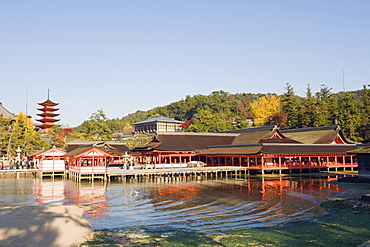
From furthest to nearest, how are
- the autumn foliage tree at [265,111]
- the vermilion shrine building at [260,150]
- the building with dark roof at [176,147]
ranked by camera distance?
the autumn foliage tree at [265,111] < the building with dark roof at [176,147] < the vermilion shrine building at [260,150]

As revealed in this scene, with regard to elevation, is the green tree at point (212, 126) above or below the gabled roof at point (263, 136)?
above

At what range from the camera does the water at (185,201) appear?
57.4 feet

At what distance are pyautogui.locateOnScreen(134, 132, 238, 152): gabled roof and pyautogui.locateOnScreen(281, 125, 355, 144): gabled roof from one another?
10.5 m

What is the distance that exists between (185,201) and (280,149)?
2040 centimetres

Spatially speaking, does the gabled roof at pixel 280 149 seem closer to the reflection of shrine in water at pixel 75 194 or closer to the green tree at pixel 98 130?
the reflection of shrine in water at pixel 75 194

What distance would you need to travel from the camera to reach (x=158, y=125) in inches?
3676

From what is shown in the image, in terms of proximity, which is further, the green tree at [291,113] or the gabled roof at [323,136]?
the green tree at [291,113]

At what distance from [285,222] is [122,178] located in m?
24.3

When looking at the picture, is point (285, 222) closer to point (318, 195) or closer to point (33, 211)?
point (318, 195)

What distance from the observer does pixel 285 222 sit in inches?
655

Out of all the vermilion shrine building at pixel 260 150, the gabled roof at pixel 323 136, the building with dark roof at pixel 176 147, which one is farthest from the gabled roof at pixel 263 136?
the gabled roof at pixel 323 136

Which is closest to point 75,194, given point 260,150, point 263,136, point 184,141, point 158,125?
point 260,150

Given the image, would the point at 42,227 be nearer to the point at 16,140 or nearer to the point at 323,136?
the point at 323,136

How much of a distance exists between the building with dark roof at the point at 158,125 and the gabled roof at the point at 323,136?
4608 cm
